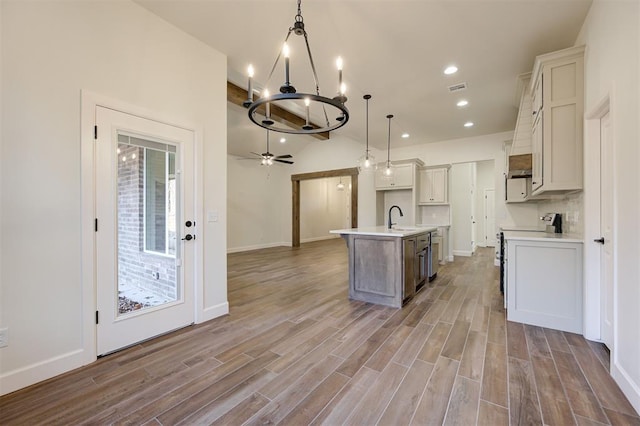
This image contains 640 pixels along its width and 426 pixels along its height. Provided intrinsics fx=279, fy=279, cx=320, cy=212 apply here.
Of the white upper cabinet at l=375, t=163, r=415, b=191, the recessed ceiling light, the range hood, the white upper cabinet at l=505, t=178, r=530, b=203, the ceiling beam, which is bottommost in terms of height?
the white upper cabinet at l=505, t=178, r=530, b=203

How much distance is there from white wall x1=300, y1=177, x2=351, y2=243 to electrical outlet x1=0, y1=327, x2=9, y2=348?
8.75m

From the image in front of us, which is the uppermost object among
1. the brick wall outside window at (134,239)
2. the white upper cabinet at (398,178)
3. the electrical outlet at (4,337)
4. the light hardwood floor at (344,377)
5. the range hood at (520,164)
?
the white upper cabinet at (398,178)

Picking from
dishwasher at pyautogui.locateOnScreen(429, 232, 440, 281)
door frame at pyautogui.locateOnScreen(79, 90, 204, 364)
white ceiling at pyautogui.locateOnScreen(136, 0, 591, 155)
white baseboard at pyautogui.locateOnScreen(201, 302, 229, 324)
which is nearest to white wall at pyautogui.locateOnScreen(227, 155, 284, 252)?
white ceiling at pyautogui.locateOnScreen(136, 0, 591, 155)

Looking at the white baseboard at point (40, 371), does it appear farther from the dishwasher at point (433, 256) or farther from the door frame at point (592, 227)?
the dishwasher at point (433, 256)

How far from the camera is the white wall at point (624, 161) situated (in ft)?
5.54

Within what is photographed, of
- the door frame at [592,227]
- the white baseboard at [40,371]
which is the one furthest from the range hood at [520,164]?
the white baseboard at [40,371]

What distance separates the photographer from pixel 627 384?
1.74 meters

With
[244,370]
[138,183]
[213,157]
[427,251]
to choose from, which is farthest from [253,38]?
[427,251]

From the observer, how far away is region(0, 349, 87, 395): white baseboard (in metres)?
1.81

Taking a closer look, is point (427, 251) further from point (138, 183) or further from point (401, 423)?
point (138, 183)

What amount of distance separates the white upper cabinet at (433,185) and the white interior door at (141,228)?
5.61 metres

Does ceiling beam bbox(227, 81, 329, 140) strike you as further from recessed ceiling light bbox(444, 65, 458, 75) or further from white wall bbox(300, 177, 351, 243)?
white wall bbox(300, 177, 351, 243)

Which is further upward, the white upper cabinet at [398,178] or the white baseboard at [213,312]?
the white upper cabinet at [398,178]

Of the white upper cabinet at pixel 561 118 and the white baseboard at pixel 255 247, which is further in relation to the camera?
the white baseboard at pixel 255 247
